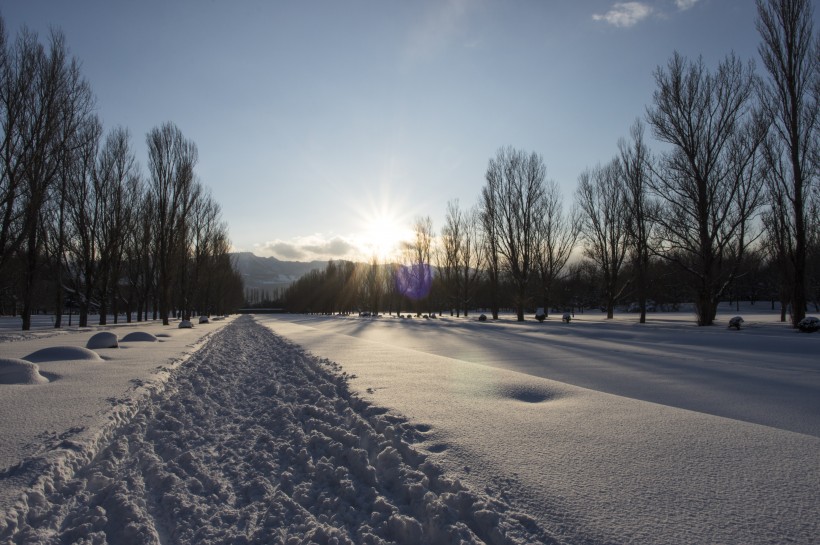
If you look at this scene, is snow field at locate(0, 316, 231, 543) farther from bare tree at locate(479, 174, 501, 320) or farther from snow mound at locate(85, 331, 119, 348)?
bare tree at locate(479, 174, 501, 320)

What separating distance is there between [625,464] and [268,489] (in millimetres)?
2794

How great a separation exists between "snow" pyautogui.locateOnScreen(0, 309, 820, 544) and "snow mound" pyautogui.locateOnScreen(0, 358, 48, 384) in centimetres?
36

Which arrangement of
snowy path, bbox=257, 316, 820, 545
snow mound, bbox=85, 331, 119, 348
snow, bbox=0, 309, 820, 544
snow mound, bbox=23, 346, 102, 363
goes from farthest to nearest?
snow mound, bbox=85, 331, 119, 348
snow mound, bbox=23, 346, 102, 363
snow, bbox=0, 309, 820, 544
snowy path, bbox=257, 316, 820, 545

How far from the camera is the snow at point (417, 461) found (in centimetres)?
270

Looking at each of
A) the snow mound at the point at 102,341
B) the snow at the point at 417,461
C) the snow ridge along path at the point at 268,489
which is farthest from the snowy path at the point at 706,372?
the snow mound at the point at 102,341

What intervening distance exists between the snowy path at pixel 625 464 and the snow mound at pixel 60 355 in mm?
8181

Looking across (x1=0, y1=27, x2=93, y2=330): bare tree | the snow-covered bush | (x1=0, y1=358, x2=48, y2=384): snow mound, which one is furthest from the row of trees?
the snow-covered bush

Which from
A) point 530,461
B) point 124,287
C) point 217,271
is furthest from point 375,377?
point 217,271

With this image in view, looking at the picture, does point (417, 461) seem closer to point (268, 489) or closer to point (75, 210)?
point (268, 489)

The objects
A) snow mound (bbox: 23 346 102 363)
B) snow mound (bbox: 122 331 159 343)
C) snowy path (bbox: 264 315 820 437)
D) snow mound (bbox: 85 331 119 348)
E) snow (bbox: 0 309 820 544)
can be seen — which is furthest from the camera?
snow mound (bbox: 122 331 159 343)

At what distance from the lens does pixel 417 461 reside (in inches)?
147

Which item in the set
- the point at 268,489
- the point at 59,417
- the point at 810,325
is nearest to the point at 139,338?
the point at 59,417

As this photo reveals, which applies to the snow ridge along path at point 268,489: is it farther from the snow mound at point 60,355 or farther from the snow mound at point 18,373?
the snow mound at point 60,355

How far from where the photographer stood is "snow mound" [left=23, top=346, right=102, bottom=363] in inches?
376
